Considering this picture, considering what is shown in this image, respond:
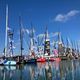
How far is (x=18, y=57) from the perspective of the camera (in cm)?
9188

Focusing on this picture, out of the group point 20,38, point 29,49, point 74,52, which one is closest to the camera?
point 20,38

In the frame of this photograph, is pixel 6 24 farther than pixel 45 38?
No

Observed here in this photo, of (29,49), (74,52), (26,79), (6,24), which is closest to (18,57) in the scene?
(6,24)

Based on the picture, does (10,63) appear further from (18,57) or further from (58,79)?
(58,79)

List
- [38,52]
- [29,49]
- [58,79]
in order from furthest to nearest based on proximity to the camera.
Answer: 1. [38,52]
2. [29,49]
3. [58,79]

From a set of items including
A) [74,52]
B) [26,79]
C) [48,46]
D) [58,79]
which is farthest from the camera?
[74,52]

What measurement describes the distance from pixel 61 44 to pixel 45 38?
87.3 feet

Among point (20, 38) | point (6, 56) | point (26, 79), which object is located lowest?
point (26, 79)

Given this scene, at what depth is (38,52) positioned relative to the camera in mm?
123875

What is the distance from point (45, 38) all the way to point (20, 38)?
33.8 metres

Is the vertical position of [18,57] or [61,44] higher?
[61,44]

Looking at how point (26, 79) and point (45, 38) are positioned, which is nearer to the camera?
point (26, 79)

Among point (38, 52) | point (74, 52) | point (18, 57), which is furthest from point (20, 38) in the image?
point (74, 52)

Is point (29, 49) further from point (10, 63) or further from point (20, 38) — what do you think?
point (10, 63)
